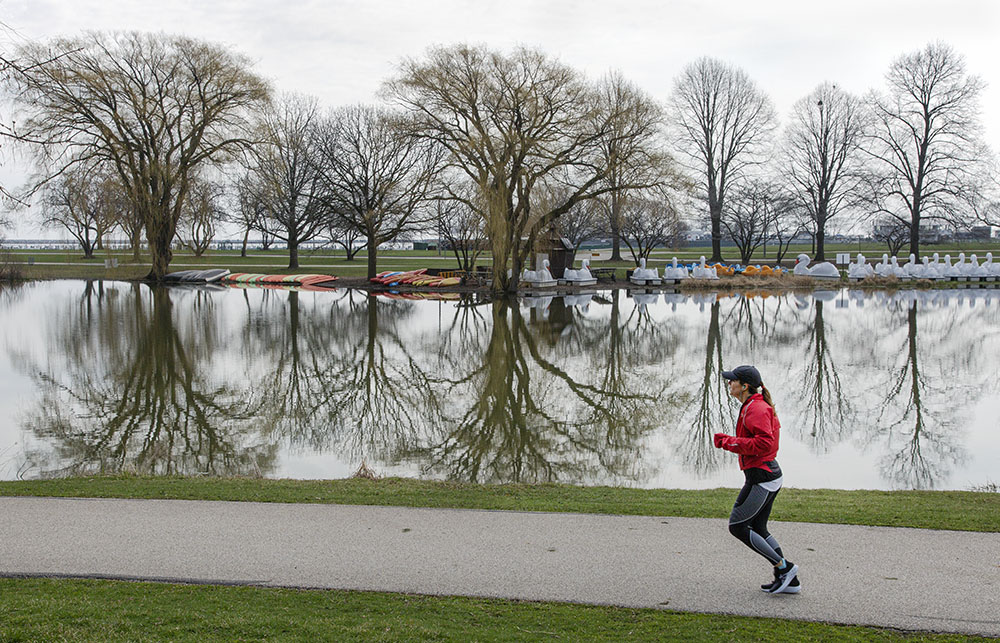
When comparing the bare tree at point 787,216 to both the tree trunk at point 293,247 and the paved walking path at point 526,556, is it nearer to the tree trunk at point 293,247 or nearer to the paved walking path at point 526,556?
the tree trunk at point 293,247

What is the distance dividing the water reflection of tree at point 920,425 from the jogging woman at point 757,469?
16.8 feet

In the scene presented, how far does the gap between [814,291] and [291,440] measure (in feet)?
139

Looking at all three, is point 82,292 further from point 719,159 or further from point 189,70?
point 719,159

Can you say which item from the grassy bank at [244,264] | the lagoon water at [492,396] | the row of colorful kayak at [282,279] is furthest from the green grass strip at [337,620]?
the grassy bank at [244,264]

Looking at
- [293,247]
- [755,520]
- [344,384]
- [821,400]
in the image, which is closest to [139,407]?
[344,384]

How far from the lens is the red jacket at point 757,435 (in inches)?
219

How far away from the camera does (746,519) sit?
226 inches

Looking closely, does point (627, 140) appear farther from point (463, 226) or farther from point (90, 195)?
point (90, 195)

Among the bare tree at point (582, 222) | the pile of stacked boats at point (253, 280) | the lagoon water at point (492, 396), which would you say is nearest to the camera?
the lagoon water at point (492, 396)

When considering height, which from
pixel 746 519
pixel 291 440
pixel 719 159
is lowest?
pixel 291 440

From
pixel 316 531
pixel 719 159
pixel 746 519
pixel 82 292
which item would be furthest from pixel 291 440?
pixel 719 159

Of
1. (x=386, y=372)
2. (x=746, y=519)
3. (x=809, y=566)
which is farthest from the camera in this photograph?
(x=386, y=372)

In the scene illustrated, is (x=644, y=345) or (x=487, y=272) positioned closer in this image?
(x=644, y=345)

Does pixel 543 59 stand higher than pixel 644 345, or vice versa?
pixel 543 59
